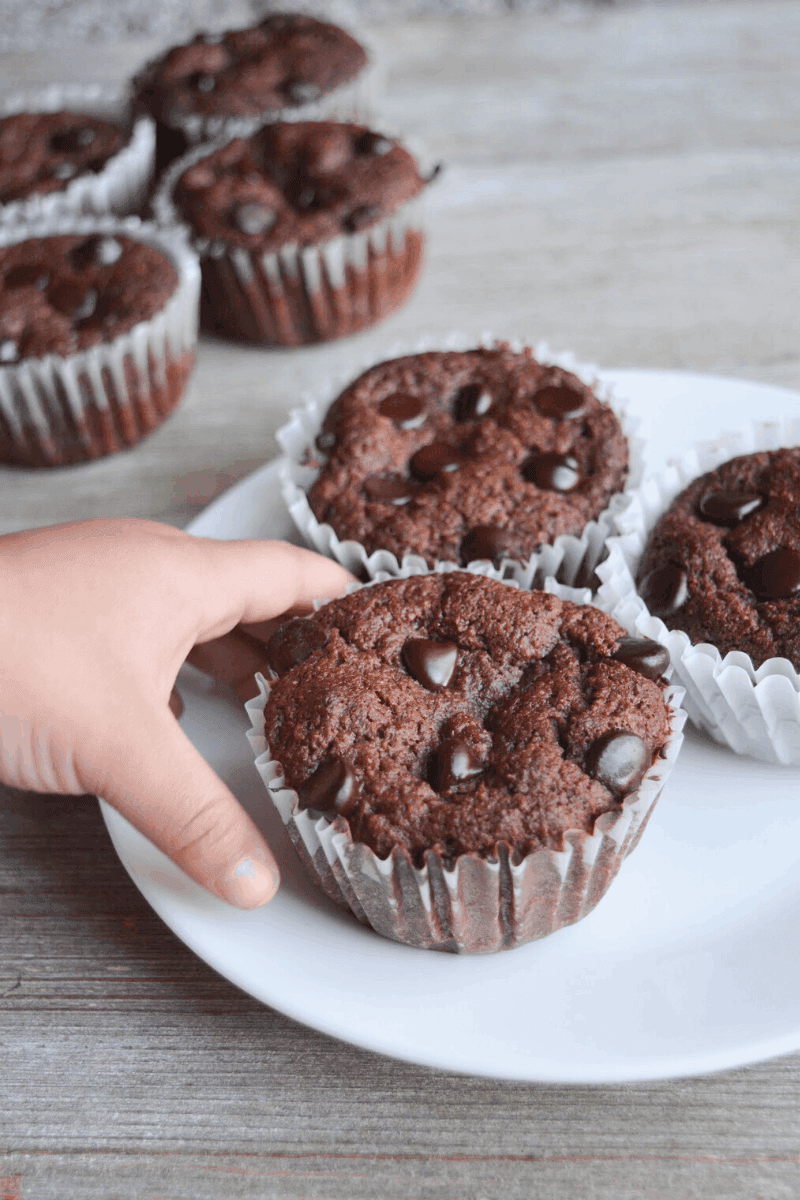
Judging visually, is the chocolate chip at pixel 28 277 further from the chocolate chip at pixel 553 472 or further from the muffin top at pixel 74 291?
the chocolate chip at pixel 553 472

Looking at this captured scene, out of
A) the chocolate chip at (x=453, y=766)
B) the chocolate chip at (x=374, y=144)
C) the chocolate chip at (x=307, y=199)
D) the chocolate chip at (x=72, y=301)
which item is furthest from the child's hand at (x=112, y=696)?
the chocolate chip at (x=374, y=144)

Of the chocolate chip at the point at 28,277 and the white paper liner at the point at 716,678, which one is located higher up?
the chocolate chip at the point at 28,277

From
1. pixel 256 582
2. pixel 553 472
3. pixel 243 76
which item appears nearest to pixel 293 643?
pixel 256 582

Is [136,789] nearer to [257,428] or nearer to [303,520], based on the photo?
[303,520]

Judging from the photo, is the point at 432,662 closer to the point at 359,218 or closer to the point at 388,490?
the point at 388,490

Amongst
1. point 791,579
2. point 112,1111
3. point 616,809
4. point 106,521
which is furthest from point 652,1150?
point 106,521
